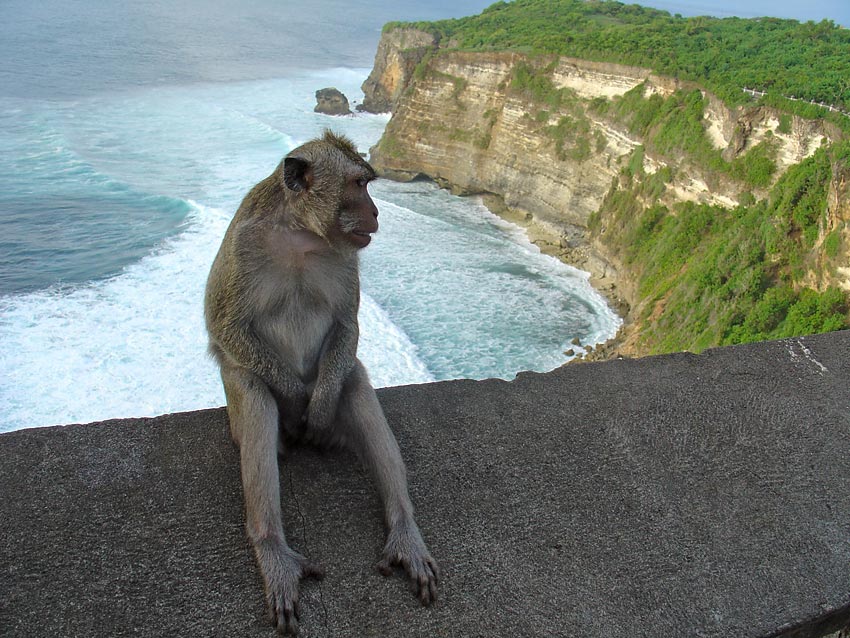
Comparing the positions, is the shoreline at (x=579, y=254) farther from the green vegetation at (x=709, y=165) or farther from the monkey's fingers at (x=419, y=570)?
the monkey's fingers at (x=419, y=570)

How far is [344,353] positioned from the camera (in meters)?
3.94

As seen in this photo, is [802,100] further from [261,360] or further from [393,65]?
[393,65]

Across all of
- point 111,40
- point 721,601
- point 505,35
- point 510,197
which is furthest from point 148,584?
point 111,40

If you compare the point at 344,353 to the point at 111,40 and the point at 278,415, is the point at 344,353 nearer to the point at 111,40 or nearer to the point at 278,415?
the point at 278,415

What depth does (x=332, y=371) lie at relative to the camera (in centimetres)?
389

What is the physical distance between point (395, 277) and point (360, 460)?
27.4 m

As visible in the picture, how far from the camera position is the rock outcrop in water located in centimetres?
5834

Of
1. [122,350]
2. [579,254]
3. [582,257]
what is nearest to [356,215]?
[122,350]

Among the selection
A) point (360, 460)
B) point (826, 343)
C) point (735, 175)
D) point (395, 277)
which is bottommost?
point (395, 277)

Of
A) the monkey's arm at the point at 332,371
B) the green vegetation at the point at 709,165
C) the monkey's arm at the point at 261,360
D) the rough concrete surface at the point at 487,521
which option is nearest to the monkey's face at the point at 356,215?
the monkey's arm at the point at 332,371

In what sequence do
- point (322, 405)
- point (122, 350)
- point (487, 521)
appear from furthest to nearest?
1. point (122, 350)
2. point (322, 405)
3. point (487, 521)

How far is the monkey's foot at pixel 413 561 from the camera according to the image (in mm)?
3277

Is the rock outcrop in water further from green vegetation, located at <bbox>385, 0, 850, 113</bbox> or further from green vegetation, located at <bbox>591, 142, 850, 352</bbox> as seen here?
green vegetation, located at <bbox>591, 142, 850, 352</bbox>

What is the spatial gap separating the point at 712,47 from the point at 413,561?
36.8 meters
